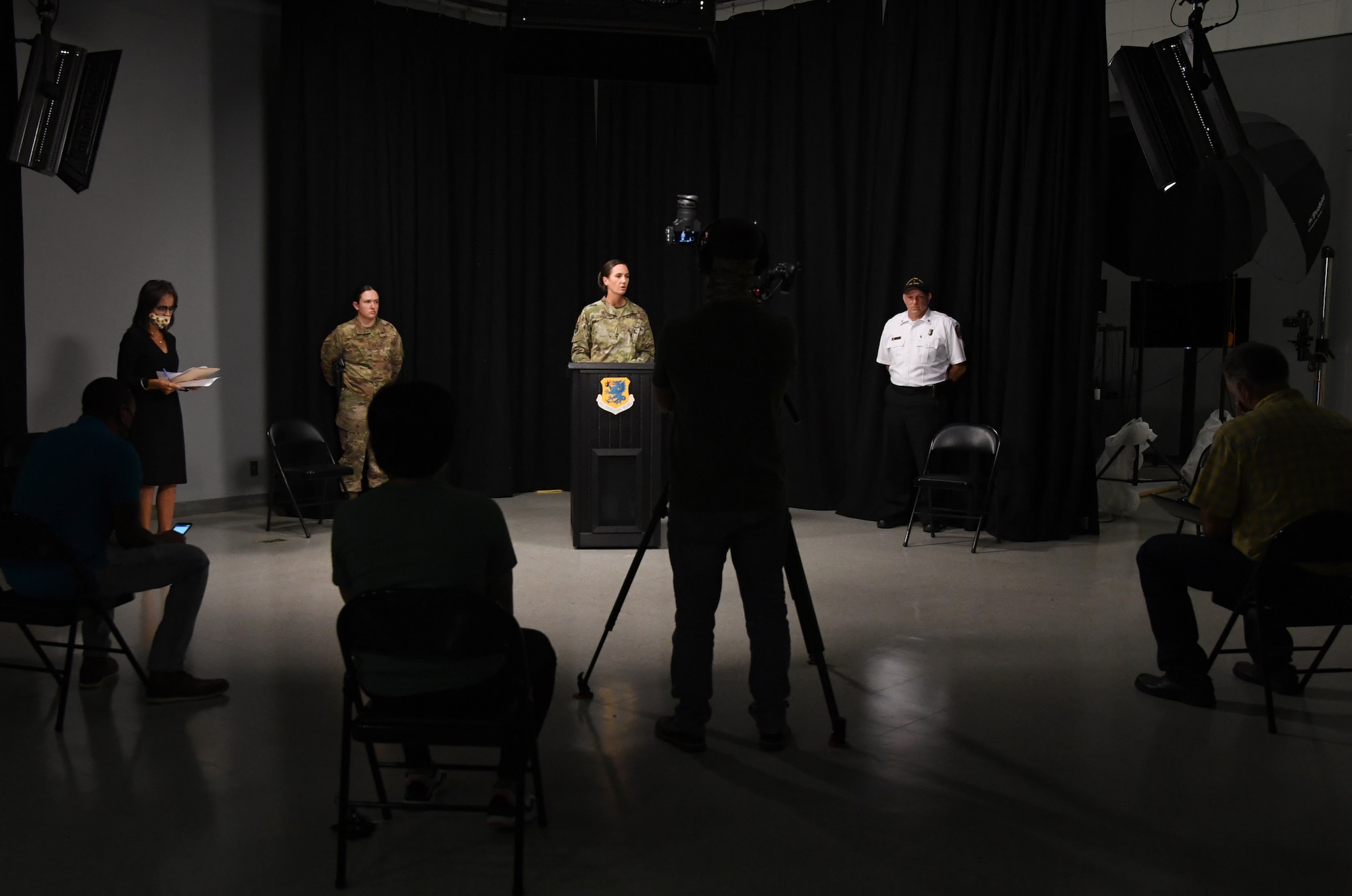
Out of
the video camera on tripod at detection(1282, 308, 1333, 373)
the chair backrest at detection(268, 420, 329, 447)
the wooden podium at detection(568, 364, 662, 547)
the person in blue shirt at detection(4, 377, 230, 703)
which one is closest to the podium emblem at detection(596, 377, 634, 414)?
the wooden podium at detection(568, 364, 662, 547)

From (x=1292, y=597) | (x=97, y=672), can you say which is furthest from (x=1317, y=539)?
(x=97, y=672)

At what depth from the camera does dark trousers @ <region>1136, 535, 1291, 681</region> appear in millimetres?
3574

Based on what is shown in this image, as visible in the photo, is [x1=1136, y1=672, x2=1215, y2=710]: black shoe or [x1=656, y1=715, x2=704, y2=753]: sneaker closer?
[x1=656, y1=715, x2=704, y2=753]: sneaker

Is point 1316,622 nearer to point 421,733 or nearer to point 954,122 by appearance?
point 421,733

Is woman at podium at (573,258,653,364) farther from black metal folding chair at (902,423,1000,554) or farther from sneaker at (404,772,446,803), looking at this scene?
sneaker at (404,772,446,803)

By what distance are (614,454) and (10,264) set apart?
11.8 ft

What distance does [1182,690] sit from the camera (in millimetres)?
3770

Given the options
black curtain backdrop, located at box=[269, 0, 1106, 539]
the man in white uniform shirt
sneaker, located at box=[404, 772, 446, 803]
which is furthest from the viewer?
the man in white uniform shirt

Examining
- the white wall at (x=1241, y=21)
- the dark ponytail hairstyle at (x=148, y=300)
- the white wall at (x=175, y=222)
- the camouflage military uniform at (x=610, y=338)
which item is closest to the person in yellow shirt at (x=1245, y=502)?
the camouflage military uniform at (x=610, y=338)

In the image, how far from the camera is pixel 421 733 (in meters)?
2.37

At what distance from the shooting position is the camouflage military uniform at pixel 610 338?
23.2 ft

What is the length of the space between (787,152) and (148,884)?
6.80 m

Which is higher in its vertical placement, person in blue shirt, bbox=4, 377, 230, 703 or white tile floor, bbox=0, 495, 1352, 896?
person in blue shirt, bbox=4, 377, 230, 703

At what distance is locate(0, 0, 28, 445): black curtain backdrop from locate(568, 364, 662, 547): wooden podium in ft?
10.4
